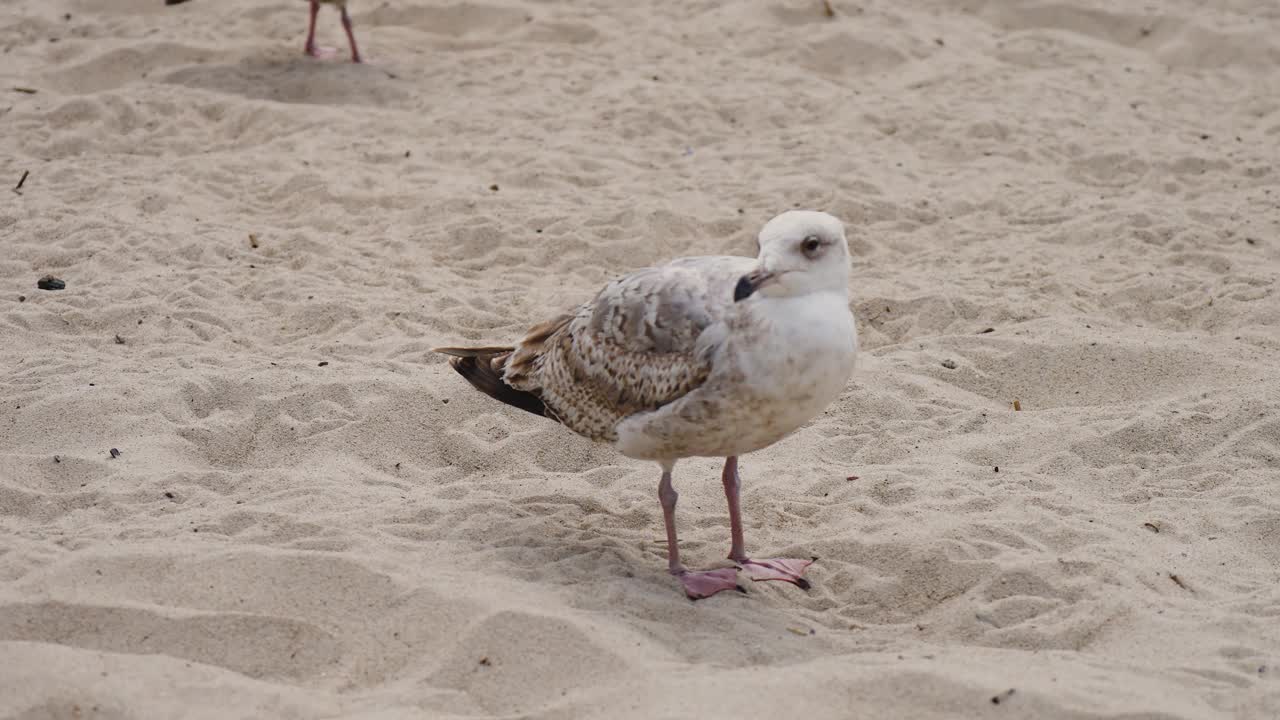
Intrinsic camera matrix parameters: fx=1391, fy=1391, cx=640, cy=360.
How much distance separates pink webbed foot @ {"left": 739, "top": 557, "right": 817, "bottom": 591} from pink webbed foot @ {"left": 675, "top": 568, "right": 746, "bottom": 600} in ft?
0.29

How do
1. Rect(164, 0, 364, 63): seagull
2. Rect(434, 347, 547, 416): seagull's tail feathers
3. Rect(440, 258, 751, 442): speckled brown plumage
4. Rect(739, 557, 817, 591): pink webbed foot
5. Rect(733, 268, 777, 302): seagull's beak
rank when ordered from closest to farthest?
Rect(733, 268, 777, 302): seagull's beak, Rect(440, 258, 751, 442): speckled brown plumage, Rect(739, 557, 817, 591): pink webbed foot, Rect(434, 347, 547, 416): seagull's tail feathers, Rect(164, 0, 364, 63): seagull

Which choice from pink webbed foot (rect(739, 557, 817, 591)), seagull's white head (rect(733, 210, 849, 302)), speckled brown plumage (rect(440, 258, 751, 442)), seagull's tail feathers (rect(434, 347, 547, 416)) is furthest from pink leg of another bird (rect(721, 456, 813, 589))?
seagull's white head (rect(733, 210, 849, 302))

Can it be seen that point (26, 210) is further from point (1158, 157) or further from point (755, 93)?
point (1158, 157)

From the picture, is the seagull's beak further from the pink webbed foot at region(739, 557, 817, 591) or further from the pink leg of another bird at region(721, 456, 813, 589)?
the pink webbed foot at region(739, 557, 817, 591)

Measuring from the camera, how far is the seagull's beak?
4.37 m

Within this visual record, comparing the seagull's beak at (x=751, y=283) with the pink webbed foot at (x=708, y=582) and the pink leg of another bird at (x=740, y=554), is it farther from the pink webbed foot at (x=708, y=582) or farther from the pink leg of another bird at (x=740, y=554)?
the pink webbed foot at (x=708, y=582)

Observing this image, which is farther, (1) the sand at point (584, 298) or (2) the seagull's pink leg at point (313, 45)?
(2) the seagull's pink leg at point (313, 45)

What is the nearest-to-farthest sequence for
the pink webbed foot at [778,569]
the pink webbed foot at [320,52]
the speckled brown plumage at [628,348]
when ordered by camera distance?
the speckled brown plumage at [628,348], the pink webbed foot at [778,569], the pink webbed foot at [320,52]

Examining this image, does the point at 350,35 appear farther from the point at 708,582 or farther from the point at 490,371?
the point at 708,582

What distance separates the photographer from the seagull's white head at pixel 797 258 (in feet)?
14.5

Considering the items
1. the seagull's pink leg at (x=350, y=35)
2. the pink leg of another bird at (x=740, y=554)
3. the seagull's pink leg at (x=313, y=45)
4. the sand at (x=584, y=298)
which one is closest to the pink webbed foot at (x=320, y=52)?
the seagull's pink leg at (x=313, y=45)

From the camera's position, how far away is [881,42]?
452 inches

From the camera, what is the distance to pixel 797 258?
4.45m

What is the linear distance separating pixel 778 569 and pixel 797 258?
1283mm
